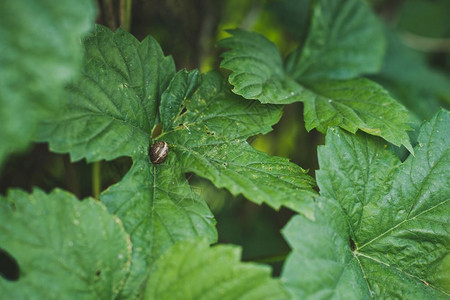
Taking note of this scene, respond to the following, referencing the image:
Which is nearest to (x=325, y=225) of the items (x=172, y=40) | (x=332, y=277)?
(x=332, y=277)

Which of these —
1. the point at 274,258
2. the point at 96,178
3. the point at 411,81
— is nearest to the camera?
the point at 274,258

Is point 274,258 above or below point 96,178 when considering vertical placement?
below

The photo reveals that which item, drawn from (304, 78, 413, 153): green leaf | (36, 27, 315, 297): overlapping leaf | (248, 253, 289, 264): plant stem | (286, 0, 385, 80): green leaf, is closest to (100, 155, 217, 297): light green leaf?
(36, 27, 315, 297): overlapping leaf

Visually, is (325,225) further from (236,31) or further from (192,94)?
(236,31)

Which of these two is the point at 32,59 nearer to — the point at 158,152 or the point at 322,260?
the point at 158,152

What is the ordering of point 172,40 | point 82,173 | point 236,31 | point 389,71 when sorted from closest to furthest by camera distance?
point 236,31
point 82,173
point 172,40
point 389,71

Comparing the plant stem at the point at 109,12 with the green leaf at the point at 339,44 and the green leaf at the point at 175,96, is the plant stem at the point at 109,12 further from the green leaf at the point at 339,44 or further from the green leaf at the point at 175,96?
the green leaf at the point at 339,44

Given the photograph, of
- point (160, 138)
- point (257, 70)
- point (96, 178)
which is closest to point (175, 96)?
point (160, 138)
